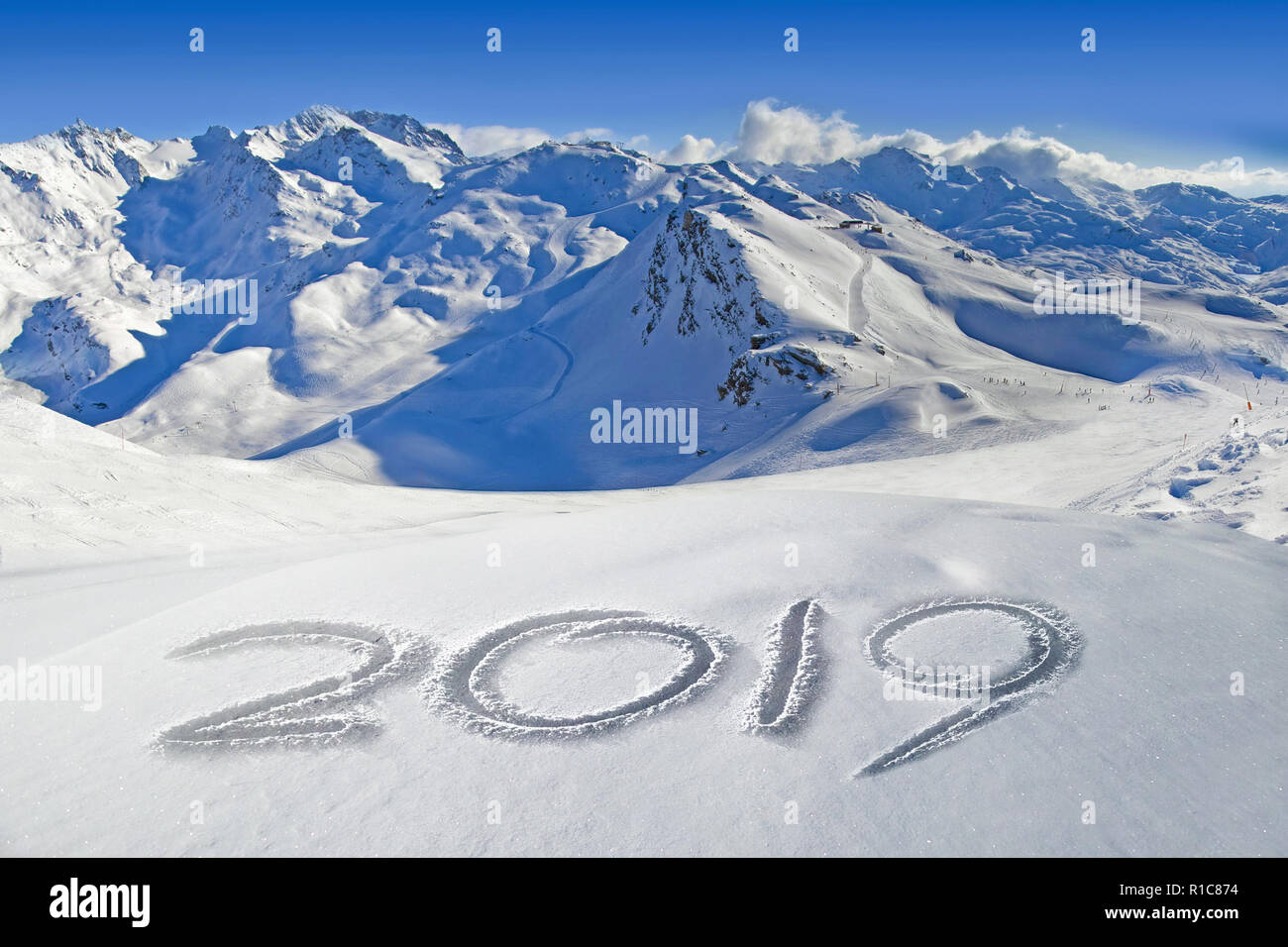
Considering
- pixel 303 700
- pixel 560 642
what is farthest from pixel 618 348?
pixel 303 700

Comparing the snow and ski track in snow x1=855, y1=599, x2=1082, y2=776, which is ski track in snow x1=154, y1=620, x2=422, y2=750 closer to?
the snow

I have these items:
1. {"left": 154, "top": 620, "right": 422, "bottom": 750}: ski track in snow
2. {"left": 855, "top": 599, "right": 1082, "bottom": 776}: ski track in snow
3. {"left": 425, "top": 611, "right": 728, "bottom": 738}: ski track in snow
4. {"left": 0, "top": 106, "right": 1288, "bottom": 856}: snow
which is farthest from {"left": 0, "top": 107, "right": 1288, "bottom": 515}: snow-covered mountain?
{"left": 154, "top": 620, "right": 422, "bottom": 750}: ski track in snow

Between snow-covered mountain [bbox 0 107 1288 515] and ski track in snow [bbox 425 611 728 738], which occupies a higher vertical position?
snow-covered mountain [bbox 0 107 1288 515]

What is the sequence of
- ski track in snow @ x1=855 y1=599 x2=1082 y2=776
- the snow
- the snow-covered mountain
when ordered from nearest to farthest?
the snow < ski track in snow @ x1=855 y1=599 x2=1082 y2=776 < the snow-covered mountain

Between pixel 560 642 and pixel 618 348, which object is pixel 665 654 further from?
pixel 618 348

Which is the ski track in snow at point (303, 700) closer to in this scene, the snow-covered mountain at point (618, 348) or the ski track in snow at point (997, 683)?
the ski track in snow at point (997, 683)
